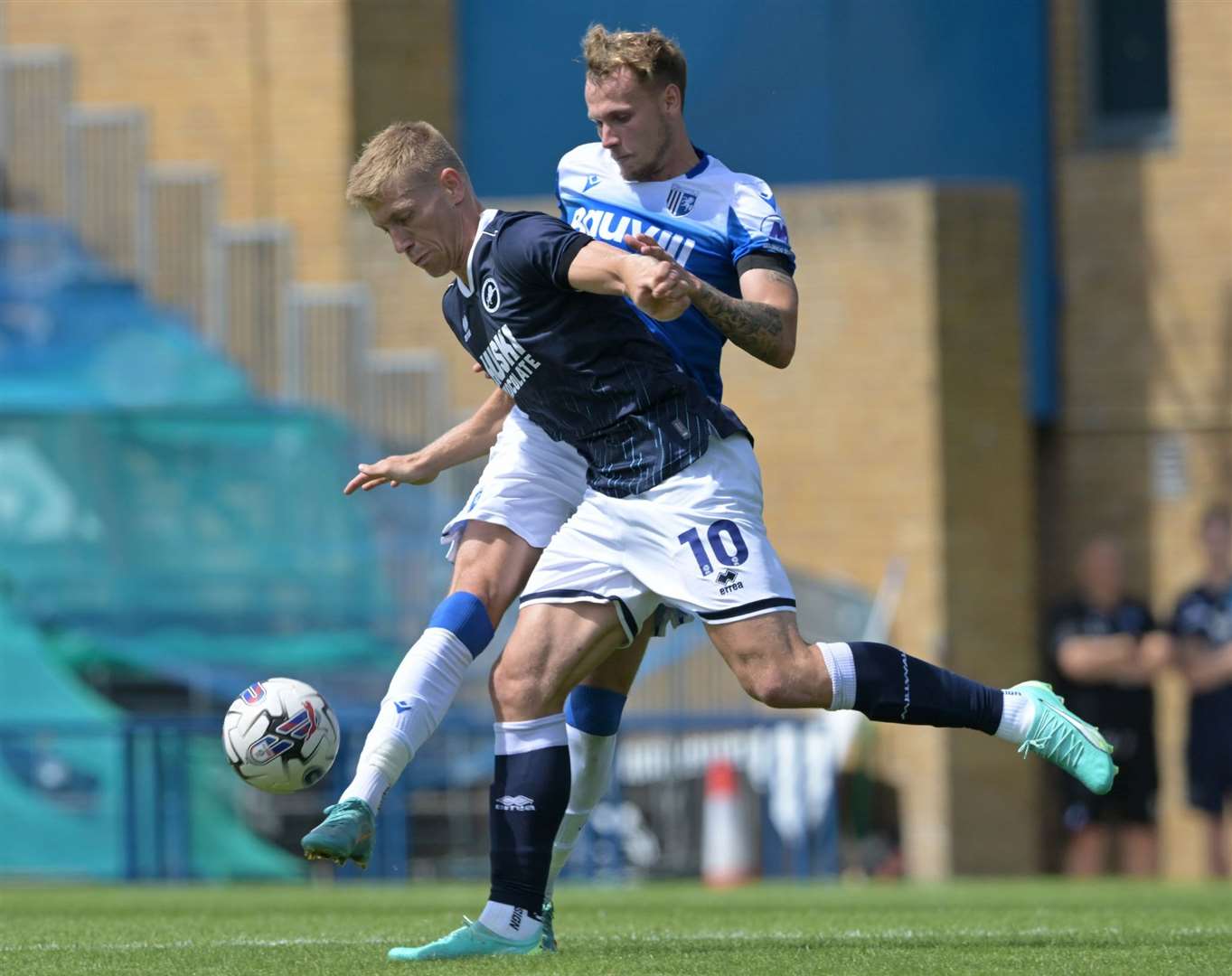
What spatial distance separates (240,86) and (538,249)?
15723 mm

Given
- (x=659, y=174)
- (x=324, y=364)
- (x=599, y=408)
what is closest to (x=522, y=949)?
(x=599, y=408)

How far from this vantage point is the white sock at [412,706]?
21.6 ft

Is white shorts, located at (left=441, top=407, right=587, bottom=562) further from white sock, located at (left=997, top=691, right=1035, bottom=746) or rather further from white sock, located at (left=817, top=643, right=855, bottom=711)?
white sock, located at (left=997, top=691, right=1035, bottom=746)

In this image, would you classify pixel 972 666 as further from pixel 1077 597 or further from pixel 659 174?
pixel 659 174

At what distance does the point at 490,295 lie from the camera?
6613 millimetres

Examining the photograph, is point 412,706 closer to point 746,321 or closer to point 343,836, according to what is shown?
point 343,836

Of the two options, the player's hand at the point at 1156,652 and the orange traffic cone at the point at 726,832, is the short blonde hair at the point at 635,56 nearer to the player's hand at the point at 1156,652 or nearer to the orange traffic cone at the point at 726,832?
the orange traffic cone at the point at 726,832

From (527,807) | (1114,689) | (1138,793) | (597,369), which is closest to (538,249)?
(597,369)

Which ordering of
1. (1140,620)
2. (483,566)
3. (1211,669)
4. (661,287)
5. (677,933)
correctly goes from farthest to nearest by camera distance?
(1140,620) < (1211,669) < (677,933) < (483,566) < (661,287)

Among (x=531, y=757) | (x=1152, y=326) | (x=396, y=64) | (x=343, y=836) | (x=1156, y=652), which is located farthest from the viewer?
(x=396, y=64)

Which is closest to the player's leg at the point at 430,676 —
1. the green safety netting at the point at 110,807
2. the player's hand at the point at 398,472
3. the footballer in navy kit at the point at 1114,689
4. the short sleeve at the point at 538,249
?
the player's hand at the point at 398,472

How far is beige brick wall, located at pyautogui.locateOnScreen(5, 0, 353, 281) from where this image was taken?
824 inches

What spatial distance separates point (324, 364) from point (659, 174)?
12782 mm

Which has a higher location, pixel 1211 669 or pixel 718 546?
pixel 718 546
